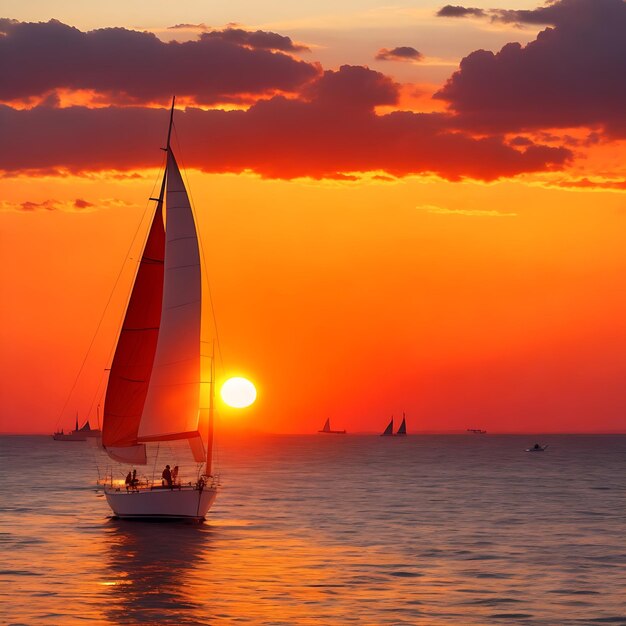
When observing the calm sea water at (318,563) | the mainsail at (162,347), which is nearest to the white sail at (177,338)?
the mainsail at (162,347)

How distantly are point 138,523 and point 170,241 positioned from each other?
1750cm

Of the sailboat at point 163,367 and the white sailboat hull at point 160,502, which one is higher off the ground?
the sailboat at point 163,367

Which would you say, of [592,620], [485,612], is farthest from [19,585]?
[592,620]

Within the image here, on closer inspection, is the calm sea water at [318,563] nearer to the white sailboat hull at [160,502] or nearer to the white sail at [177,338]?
the white sailboat hull at [160,502]

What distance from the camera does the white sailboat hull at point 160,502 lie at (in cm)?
7644

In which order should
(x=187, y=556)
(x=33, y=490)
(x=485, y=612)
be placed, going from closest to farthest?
(x=485, y=612) → (x=187, y=556) → (x=33, y=490)

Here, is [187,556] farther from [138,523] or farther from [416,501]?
[416,501]

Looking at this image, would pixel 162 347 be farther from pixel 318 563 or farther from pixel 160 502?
pixel 318 563

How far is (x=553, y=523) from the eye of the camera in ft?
323

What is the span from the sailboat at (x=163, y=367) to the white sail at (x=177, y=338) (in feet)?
0.20

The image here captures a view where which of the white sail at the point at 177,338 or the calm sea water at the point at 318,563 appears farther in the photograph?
the white sail at the point at 177,338

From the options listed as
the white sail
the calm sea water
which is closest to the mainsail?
the white sail

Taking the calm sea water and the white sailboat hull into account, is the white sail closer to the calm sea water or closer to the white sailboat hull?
the white sailboat hull

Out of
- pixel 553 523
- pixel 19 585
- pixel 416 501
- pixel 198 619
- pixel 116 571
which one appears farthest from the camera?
pixel 416 501
